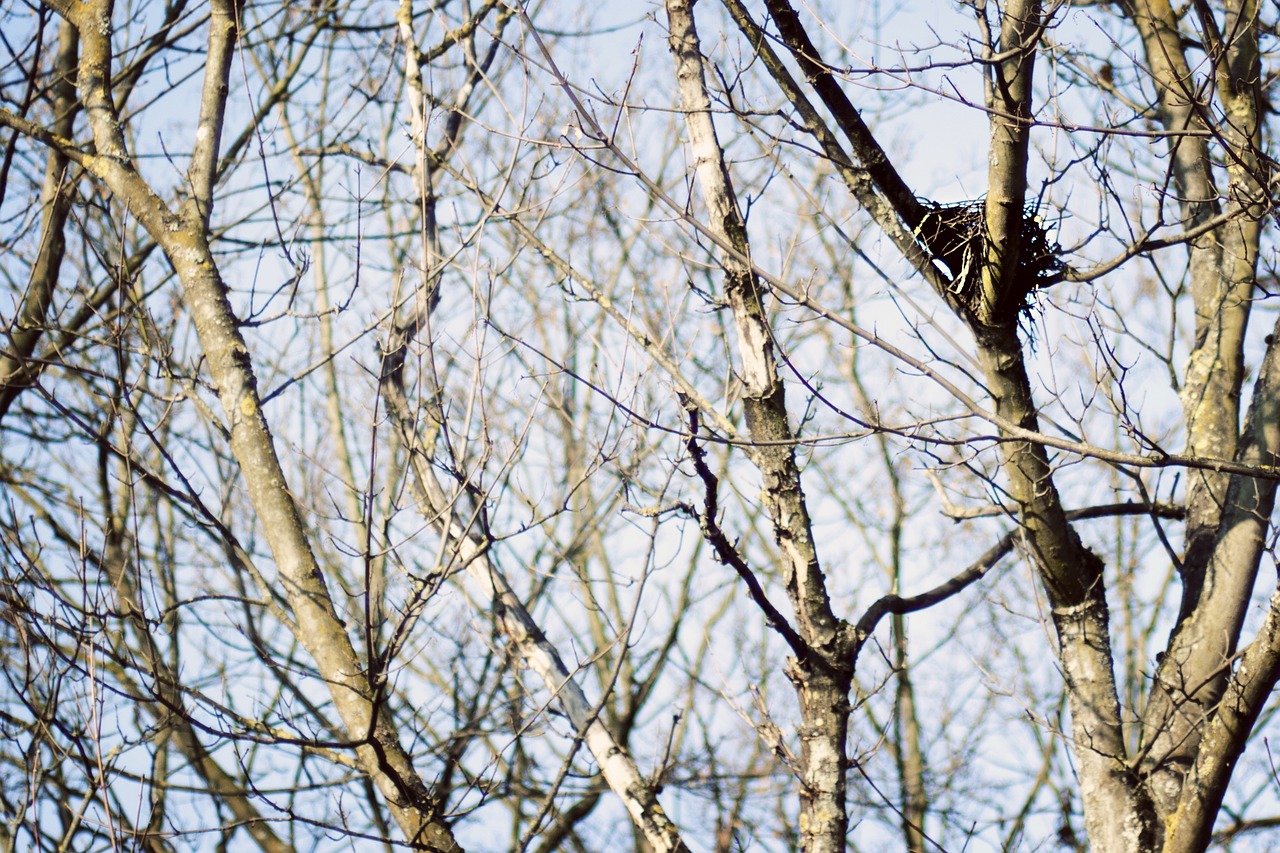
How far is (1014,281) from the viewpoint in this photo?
140 inches

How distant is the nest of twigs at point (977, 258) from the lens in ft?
11.8

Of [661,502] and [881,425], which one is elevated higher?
[661,502]

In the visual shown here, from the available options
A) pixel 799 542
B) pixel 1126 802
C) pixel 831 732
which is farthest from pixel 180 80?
pixel 1126 802

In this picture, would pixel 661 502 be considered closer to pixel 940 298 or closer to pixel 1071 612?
pixel 940 298

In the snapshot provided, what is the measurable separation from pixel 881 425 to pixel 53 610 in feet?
8.84

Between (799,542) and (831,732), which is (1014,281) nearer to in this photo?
(799,542)

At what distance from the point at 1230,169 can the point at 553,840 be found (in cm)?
706

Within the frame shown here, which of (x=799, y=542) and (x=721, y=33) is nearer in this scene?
(x=721, y=33)

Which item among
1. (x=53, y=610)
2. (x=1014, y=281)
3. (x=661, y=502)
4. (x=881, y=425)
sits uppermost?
(x=1014, y=281)

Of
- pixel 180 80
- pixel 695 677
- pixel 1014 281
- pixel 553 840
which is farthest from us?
pixel 695 677

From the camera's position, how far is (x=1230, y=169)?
12.3 feet

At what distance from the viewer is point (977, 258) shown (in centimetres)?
358

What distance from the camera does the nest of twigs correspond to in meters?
3.59

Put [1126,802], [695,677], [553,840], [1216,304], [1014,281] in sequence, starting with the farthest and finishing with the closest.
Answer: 1. [695,677]
2. [553,840]
3. [1216,304]
4. [1126,802]
5. [1014,281]
